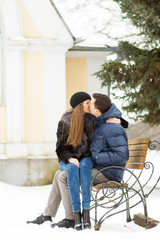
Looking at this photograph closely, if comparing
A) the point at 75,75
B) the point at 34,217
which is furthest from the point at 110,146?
the point at 75,75

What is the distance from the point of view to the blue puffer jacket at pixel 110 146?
396 cm

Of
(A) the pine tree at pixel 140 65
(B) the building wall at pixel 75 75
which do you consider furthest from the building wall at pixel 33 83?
(A) the pine tree at pixel 140 65

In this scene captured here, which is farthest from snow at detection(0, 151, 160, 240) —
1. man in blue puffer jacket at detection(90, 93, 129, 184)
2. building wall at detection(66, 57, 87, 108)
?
building wall at detection(66, 57, 87, 108)

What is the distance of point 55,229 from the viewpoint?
3.96 meters

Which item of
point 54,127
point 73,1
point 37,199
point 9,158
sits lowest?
point 37,199

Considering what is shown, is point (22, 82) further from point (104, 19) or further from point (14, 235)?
point (104, 19)

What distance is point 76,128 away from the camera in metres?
4.13

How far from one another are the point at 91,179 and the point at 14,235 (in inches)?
38.8

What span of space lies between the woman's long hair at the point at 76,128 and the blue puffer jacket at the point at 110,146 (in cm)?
16

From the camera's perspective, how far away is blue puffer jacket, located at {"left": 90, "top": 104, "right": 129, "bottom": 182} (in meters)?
3.96

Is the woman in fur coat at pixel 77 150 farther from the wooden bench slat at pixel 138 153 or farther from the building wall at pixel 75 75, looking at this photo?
the building wall at pixel 75 75

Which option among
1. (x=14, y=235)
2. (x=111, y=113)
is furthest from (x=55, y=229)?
(x=111, y=113)

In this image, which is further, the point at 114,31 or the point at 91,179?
the point at 114,31

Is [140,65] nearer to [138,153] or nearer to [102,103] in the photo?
[138,153]
